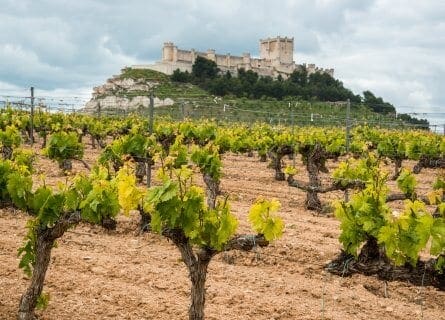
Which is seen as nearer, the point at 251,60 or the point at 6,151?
the point at 6,151

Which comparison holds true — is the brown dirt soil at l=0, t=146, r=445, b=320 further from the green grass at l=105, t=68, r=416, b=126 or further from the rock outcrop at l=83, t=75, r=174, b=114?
the rock outcrop at l=83, t=75, r=174, b=114

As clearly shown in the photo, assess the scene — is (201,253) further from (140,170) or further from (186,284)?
(140,170)

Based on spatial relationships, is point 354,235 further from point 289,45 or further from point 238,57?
point 289,45

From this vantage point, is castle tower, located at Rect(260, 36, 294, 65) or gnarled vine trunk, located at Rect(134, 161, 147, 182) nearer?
gnarled vine trunk, located at Rect(134, 161, 147, 182)

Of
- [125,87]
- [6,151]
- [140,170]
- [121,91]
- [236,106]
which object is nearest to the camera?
[140,170]

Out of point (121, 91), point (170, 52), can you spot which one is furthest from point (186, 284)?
point (170, 52)

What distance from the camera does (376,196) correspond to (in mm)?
6000

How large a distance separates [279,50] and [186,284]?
→ 9912cm

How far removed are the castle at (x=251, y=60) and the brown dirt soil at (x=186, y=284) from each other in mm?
80867

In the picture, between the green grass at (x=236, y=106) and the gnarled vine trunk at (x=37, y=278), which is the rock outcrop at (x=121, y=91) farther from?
the gnarled vine trunk at (x=37, y=278)

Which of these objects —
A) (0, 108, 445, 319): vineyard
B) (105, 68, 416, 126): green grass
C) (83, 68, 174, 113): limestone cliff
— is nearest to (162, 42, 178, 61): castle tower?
(105, 68, 416, 126): green grass

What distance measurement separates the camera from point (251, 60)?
98.8m

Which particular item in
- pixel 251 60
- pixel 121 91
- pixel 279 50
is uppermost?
pixel 279 50

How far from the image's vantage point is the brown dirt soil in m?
5.62
